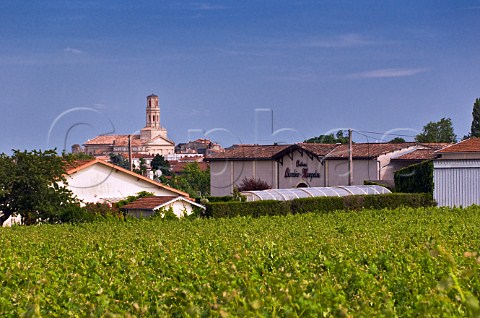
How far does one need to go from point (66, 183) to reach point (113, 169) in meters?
5.24

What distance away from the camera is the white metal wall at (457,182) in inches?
1729

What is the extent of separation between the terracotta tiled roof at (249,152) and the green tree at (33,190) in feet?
111

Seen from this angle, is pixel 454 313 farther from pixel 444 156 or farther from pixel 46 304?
pixel 444 156

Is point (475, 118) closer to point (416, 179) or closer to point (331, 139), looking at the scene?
point (331, 139)

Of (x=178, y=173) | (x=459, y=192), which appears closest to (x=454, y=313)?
(x=459, y=192)

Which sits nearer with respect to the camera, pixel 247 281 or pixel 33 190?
pixel 247 281

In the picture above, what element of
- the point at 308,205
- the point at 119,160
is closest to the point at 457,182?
the point at 308,205

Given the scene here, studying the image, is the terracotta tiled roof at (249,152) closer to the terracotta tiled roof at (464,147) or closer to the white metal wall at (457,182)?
the terracotta tiled roof at (464,147)

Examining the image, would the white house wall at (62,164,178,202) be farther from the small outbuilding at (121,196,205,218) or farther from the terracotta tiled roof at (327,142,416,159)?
the terracotta tiled roof at (327,142,416,159)

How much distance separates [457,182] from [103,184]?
747 inches

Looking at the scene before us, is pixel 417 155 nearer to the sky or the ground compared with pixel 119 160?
nearer to the ground

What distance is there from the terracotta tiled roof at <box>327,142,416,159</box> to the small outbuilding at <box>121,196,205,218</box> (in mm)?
27507

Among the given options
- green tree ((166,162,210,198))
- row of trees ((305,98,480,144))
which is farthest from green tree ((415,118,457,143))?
green tree ((166,162,210,198))

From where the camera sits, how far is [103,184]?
45.4 meters
